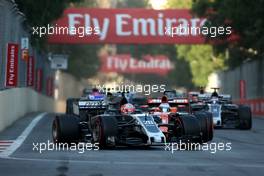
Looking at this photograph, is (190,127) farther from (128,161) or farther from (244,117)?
(244,117)

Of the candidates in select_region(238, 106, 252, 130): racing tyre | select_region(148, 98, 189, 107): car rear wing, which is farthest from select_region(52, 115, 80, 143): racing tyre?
select_region(238, 106, 252, 130): racing tyre

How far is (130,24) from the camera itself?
61.3 m

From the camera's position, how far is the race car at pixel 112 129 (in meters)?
19.7

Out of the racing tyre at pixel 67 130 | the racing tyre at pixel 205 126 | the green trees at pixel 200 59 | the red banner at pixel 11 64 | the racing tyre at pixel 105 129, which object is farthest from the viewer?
the green trees at pixel 200 59

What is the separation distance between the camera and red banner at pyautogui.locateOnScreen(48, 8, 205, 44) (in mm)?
60500

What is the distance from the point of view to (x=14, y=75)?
1123 inches

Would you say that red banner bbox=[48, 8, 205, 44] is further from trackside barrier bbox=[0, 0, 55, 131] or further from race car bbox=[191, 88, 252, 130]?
race car bbox=[191, 88, 252, 130]

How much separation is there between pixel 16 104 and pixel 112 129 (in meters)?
13.4

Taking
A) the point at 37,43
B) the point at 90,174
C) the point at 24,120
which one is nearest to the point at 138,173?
the point at 90,174

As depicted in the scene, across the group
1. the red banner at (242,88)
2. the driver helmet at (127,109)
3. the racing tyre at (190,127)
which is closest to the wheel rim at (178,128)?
the racing tyre at (190,127)

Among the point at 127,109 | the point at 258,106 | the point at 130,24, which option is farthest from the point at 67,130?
the point at 130,24

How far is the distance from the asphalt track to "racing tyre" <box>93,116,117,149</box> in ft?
0.95

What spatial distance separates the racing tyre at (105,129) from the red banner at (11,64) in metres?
8.91

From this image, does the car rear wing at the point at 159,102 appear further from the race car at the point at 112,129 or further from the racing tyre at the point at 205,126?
the race car at the point at 112,129
